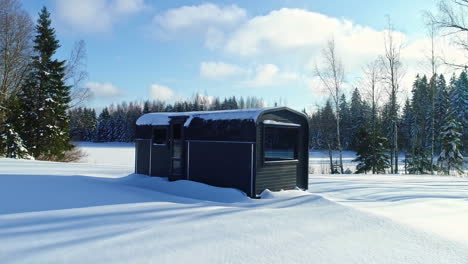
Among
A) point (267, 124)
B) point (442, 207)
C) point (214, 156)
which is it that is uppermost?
point (267, 124)

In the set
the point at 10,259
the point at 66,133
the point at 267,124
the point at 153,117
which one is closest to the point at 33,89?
the point at 66,133

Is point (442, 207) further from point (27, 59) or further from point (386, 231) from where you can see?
point (27, 59)

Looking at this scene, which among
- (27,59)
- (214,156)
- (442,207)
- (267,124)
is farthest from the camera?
(27,59)

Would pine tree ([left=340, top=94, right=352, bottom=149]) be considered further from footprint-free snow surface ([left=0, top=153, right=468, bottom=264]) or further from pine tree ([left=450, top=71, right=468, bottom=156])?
footprint-free snow surface ([left=0, top=153, right=468, bottom=264])

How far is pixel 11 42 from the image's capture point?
18703 mm

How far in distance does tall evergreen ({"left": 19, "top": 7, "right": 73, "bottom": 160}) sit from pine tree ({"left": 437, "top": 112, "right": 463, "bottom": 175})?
30.6 m

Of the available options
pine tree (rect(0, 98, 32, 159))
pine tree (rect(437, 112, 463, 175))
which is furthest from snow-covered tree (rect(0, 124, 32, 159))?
pine tree (rect(437, 112, 463, 175))

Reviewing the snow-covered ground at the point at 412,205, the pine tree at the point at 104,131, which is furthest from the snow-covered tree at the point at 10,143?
the pine tree at the point at 104,131

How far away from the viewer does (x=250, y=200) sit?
7.58 m

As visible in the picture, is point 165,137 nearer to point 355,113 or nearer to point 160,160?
point 160,160

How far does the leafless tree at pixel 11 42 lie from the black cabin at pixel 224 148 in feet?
45.2

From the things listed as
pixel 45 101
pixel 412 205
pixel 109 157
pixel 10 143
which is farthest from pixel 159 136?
pixel 109 157

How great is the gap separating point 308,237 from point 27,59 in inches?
933

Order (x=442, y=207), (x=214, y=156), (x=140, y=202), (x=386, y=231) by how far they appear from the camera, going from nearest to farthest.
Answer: (x=386, y=231) → (x=140, y=202) → (x=442, y=207) → (x=214, y=156)
